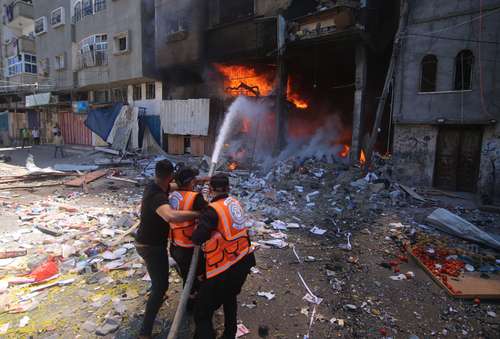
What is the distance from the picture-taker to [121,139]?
16422 mm

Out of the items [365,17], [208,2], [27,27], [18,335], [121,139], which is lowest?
[18,335]

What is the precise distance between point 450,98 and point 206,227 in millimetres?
10544

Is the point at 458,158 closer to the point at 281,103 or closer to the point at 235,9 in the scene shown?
the point at 281,103

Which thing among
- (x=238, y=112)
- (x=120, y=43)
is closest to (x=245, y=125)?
(x=238, y=112)

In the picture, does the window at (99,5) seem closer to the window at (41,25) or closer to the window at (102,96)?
the window at (102,96)

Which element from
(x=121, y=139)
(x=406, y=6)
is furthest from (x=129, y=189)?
(x=406, y=6)

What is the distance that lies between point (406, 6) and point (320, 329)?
36.3 ft

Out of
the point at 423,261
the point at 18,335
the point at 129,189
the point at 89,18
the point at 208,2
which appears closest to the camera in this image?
the point at 18,335

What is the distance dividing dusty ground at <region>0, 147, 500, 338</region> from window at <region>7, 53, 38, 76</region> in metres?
28.8

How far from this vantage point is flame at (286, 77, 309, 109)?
1398cm

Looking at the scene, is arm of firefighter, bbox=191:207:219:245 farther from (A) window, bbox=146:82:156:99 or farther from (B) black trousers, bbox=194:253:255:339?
(A) window, bbox=146:82:156:99

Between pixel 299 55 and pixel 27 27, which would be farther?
pixel 27 27

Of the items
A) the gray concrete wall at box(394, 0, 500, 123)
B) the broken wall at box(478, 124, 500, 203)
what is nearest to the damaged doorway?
the broken wall at box(478, 124, 500, 203)

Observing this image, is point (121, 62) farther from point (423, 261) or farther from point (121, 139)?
point (423, 261)
